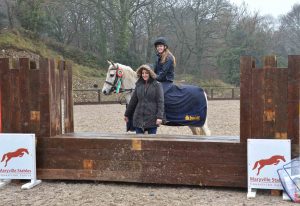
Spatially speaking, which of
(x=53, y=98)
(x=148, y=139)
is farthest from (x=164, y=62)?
(x=53, y=98)

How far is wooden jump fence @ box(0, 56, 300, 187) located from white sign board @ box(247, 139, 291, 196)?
4.6 inches

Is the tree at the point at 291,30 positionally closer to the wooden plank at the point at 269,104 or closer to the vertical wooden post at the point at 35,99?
the wooden plank at the point at 269,104

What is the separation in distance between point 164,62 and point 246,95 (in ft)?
6.50

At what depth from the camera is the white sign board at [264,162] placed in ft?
14.5

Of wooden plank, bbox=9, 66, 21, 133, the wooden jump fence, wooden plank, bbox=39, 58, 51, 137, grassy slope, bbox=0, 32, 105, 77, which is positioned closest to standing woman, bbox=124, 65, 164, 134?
the wooden jump fence

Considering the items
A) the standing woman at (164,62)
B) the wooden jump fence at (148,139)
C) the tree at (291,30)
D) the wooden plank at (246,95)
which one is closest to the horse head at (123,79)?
the standing woman at (164,62)

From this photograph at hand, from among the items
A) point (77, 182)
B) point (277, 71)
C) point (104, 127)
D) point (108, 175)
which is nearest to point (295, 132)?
point (277, 71)

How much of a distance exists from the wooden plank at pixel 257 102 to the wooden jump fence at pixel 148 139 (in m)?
0.01

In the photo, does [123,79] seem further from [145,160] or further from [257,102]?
[257,102]

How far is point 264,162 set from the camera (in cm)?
447

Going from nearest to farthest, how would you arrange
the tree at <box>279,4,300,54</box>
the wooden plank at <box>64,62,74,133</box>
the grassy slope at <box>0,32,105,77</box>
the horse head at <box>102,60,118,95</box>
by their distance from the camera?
the wooden plank at <box>64,62,74,133</box> → the horse head at <box>102,60,118,95</box> → the grassy slope at <box>0,32,105,77</box> → the tree at <box>279,4,300,54</box>

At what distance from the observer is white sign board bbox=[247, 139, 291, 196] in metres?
4.43

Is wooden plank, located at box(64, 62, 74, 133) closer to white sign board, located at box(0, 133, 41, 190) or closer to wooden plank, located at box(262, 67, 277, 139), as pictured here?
white sign board, located at box(0, 133, 41, 190)

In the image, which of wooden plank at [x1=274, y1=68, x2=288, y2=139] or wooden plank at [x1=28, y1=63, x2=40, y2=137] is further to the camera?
wooden plank at [x1=28, y1=63, x2=40, y2=137]
